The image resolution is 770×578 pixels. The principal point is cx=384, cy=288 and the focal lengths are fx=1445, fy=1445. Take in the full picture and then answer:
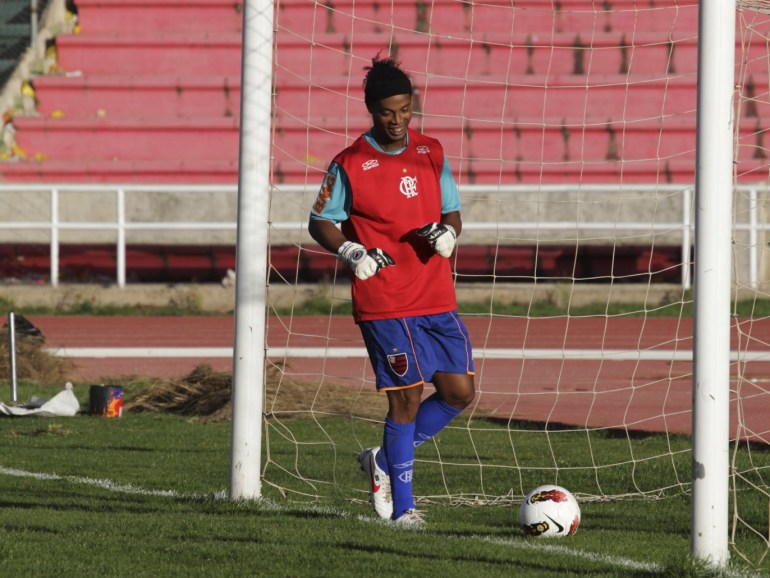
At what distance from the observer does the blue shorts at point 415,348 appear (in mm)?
5680

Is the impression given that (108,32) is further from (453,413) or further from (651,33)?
(453,413)

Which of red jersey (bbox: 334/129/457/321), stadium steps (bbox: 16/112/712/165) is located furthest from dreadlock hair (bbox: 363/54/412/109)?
stadium steps (bbox: 16/112/712/165)

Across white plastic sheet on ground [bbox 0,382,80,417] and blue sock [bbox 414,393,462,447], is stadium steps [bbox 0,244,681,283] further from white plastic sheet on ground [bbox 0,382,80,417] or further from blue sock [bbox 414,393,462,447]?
blue sock [bbox 414,393,462,447]

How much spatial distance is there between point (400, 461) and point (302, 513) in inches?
18.5

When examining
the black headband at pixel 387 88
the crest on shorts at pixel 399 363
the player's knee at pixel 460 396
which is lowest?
the player's knee at pixel 460 396

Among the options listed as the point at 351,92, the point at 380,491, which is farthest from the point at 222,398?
the point at 351,92

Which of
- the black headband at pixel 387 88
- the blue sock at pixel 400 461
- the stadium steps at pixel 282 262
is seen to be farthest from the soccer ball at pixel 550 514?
the stadium steps at pixel 282 262

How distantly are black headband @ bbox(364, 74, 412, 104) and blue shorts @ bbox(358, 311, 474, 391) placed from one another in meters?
0.88

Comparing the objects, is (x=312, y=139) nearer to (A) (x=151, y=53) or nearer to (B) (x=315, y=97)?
(B) (x=315, y=97)

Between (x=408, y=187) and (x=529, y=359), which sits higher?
(x=408, y=187)

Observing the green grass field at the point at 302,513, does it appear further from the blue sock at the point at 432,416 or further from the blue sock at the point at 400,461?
the blue sock at the point at 432,416

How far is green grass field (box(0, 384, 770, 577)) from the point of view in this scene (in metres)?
4.72

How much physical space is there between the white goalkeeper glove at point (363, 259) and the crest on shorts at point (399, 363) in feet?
1.25

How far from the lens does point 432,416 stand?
19.7ft
